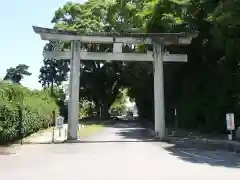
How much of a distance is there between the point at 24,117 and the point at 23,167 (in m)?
11.6

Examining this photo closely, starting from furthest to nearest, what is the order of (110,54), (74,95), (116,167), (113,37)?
(110,54)
(113,37)
(74,95)
(116,167)

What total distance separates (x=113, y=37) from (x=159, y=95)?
5015mm

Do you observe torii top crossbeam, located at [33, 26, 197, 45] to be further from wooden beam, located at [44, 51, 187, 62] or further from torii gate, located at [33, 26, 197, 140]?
wooden beam, located at [44, 51, 187, 62]

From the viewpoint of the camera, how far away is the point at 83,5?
59.8 metres

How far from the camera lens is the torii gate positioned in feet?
83.0

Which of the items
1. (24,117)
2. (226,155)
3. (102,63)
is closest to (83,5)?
(102,63)

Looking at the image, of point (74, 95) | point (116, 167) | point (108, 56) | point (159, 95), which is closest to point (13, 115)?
point (74, 95)

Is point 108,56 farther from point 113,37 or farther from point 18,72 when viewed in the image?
point 18,72

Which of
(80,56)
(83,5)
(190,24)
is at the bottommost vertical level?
(80,56)

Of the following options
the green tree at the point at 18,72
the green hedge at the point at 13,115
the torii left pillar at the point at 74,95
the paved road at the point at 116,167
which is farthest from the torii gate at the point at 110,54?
the green tree at the point at 18,72

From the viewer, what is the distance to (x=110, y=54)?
2652 cm

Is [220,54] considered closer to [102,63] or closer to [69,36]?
[69,36]

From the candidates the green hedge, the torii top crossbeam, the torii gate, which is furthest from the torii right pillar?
the green hedge

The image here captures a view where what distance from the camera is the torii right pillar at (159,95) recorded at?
2612cm
